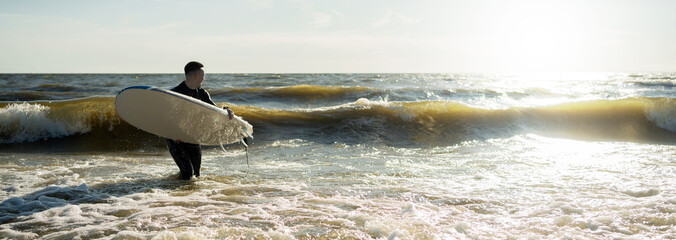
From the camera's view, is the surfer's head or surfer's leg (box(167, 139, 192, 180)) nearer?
the surfer's head

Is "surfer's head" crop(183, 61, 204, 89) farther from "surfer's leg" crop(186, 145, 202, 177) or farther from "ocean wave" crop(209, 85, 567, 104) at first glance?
"ocean wave" crop(209, 85, 567, 104)

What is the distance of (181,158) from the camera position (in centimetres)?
550

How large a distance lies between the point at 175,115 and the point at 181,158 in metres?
0.66

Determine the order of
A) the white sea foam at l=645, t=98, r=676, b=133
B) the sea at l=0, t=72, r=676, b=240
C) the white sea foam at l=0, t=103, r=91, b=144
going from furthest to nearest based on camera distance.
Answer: the white sea foam at l=645, t=98, r=676, b=133 → the white sea foam at l=0, t=103, r=91, b=144 → the sea at l=0, t=72, r=676, b=240

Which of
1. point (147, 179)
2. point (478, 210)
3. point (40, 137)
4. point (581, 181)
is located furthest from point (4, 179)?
point (581, 181)

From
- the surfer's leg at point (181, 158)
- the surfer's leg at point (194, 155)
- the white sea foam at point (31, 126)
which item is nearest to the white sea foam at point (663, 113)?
the surfer's leg at point (194, 155)

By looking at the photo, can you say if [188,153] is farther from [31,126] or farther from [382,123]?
[382,123]

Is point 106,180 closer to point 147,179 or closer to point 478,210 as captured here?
point 147,179

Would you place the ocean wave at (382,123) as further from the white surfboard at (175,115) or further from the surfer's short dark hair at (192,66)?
the surfer's short dark hair at (192,66)

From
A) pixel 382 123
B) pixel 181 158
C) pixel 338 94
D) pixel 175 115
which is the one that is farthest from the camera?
pixel 338 94

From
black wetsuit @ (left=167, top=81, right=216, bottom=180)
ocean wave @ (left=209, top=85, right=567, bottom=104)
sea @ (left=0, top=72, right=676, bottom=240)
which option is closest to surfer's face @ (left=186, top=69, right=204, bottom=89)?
black wetsuit @ (left=167, top=81, right=216, bottom=180)

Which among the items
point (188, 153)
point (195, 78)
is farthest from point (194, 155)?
point (195, 78)

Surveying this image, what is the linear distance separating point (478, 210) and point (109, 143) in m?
8.05

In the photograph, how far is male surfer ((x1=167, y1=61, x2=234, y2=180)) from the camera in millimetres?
5055
